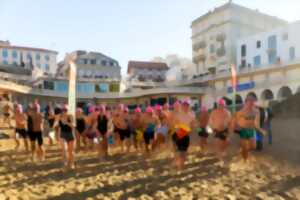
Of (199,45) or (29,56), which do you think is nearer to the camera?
(199,45)

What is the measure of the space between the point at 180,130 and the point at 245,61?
126 feet

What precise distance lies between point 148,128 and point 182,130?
8.00 ft

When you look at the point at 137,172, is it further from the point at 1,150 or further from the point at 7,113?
the point at 7,113

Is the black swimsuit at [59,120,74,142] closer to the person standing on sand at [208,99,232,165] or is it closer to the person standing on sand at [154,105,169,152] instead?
the person standing on sand at [154,105,169,152]

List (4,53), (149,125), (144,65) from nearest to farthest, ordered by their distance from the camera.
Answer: (149,125) < (144,65) < (4,53)

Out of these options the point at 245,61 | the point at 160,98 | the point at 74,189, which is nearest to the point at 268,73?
the point at 245,61

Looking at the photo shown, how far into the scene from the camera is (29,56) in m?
71.8

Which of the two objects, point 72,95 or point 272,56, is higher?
point 272,56

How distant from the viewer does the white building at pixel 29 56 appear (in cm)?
6994

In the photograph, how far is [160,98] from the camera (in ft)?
134

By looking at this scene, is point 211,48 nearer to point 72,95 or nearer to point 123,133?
point 123,133

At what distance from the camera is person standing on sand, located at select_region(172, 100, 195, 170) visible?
22.3ft

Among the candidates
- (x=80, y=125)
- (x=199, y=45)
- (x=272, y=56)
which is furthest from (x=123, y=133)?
(x=199, y=45)

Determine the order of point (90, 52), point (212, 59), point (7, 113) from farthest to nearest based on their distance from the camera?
point (90, 52)
point (212, 59)
point (7, 113)
